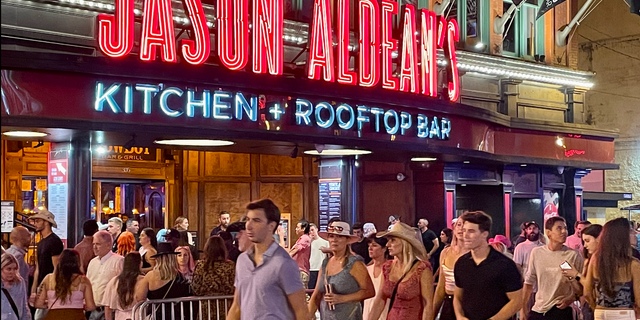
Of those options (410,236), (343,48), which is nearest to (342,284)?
(410,236)

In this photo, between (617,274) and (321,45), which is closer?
(617,274)

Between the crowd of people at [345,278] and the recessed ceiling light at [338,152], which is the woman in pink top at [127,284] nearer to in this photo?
the crowd of people at [345,278]

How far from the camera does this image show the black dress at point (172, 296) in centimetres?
976

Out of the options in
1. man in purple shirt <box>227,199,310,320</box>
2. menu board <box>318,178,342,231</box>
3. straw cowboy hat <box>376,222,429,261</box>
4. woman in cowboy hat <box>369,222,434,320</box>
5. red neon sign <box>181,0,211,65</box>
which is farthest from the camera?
menu board <box>318,178,342,231</box>

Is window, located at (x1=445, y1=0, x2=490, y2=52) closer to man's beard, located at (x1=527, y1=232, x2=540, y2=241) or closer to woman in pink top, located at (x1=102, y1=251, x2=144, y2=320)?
man's beard, located at (x1=527, y1=232, x2=540, y2=241)

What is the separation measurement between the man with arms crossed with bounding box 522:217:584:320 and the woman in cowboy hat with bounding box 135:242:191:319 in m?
3.92

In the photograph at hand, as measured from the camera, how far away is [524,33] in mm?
24953

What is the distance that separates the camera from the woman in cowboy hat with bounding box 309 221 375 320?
840 centimetres

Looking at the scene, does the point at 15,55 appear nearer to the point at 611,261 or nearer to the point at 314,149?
the point at 314,149

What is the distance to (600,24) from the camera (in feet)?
106

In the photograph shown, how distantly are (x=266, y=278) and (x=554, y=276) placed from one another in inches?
165

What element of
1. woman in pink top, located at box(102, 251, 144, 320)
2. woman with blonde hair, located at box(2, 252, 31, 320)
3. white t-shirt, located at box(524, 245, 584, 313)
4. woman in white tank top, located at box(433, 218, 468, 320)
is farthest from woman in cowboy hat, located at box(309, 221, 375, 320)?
woman with blonde hair, located at box(2, 252, 31, 320)

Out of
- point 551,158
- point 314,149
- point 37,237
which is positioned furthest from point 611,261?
point 551,158

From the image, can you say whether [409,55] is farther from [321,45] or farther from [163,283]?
[163,283]
